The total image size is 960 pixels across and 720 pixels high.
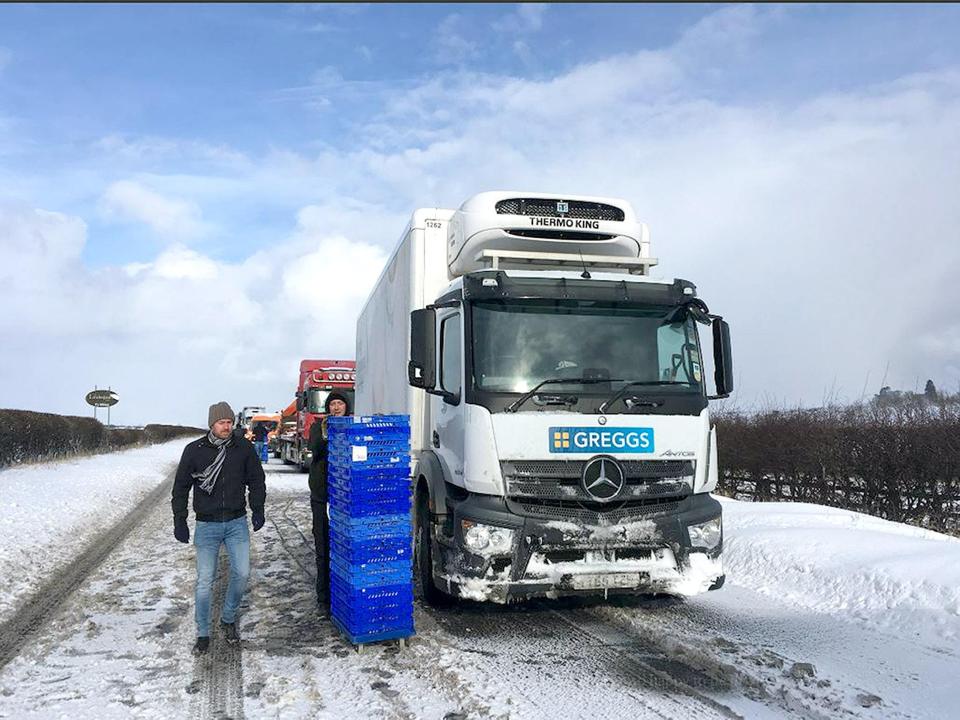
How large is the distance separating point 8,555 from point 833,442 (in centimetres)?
1265

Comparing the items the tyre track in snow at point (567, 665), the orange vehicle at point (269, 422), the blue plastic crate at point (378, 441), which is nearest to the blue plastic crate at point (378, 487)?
the blue plastic crate at point (378, 441)

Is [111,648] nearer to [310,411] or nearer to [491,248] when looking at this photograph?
[491,248]

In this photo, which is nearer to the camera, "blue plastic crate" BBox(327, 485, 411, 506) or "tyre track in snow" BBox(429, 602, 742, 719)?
"tyre track in snow" BBox(429, 602, 742, 719)

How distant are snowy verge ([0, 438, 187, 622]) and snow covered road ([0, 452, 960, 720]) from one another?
3.45 ft

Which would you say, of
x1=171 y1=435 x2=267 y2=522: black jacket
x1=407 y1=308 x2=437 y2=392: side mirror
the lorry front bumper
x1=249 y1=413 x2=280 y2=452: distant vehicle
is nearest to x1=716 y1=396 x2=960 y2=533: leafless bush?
the lorry front bumper

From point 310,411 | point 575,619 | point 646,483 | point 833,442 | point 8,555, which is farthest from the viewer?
point 310,411

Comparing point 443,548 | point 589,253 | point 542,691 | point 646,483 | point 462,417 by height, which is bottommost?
point 542,691

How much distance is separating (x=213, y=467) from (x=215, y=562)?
2.39 feet

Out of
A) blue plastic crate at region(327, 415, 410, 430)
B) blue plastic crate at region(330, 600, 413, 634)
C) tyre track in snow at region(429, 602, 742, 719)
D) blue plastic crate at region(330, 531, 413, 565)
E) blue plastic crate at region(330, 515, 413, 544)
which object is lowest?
tyre track in snow at region(429, 602, 742, 719)

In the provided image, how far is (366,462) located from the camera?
5.55 meters

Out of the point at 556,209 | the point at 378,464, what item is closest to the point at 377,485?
the point at 378,464

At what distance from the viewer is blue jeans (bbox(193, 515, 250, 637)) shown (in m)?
5.62

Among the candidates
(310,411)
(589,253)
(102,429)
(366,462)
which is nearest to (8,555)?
(366,462)

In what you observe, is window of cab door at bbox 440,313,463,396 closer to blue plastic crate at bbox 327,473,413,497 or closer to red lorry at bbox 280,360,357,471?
blue plastic crate at bbox 327,473,413,497
